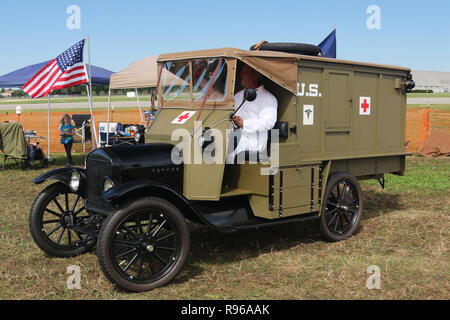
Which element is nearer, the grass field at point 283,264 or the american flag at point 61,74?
the grass field at point 283,264

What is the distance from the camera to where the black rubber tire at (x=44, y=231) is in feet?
16.4

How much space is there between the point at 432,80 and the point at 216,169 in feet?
Answer: 366

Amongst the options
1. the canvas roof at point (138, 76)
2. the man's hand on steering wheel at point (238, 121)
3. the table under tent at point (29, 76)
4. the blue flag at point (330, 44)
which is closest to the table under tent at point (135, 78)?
the canvas roof at point (138, 76)

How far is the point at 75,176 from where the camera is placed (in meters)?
5.02

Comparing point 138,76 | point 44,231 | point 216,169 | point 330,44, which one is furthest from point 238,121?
point 138,76

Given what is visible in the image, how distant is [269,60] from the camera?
5.06 meters

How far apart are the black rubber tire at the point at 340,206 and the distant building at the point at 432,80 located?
9820cm

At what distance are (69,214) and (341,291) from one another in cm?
299

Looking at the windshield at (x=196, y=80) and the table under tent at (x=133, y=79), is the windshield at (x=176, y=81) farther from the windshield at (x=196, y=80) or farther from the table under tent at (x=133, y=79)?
the table under tent at (x=133, y=79)

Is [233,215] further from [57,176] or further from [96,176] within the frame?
[57,176]

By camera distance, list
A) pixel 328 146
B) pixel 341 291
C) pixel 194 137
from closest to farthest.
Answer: pixel 341 291, pixel 194 137, pixel 328 146

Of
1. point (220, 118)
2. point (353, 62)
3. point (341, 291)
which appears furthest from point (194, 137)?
point (353, 62)

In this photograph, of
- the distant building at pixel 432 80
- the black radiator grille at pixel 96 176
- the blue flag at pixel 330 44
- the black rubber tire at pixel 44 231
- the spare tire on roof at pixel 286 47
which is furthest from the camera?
the distant building at pixel 432 80
